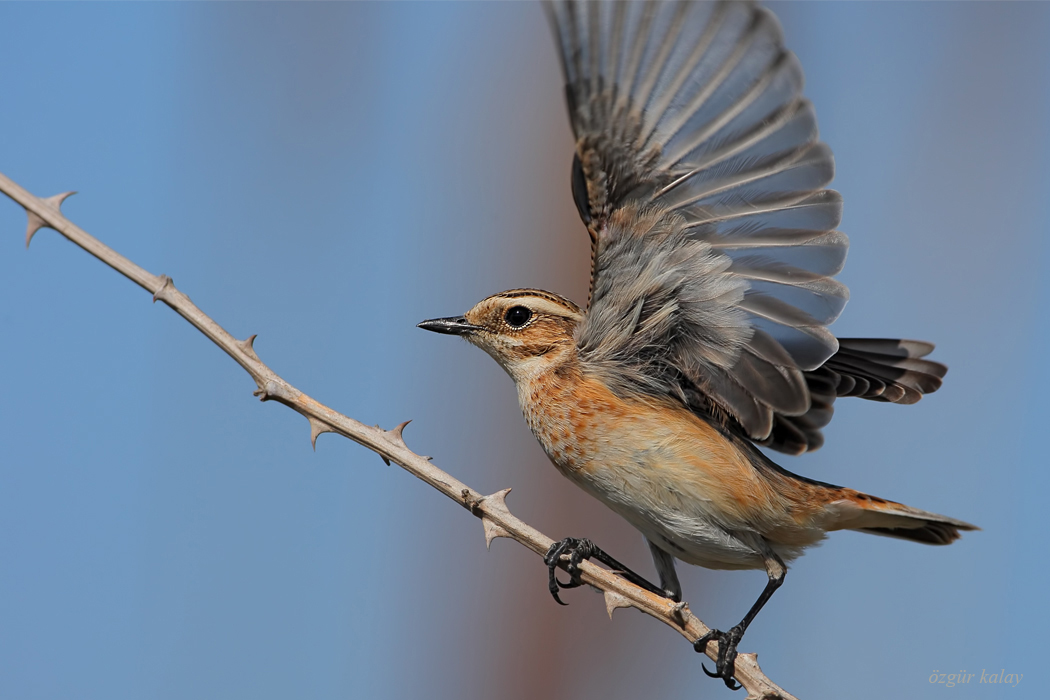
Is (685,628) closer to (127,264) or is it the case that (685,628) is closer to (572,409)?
(572,409)

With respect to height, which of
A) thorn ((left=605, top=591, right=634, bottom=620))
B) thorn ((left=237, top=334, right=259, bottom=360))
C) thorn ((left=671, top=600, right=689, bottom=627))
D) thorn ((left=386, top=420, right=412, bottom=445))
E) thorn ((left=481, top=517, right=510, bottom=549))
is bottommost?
thorn ((left=671, top=600, right=689, bottom=627))

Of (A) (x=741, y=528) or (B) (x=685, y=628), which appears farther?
(A) (x=741, y=528)

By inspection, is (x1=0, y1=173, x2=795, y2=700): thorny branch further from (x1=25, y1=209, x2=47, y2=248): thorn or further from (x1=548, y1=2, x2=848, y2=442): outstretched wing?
(x1=548, y1=2, x2=848, y2=442): outstretched wing

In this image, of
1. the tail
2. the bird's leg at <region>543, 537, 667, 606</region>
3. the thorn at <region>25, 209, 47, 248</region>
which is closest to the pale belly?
the bird's leg at <region>543, 537, 667, 606</region>

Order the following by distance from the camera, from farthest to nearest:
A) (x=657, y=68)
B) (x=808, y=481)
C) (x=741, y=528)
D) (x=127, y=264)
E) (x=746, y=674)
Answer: (x=808, y=481) → (x=741, y=528) → (x=657, y=68) → (x=746, y=674) → (x=127, y=264)

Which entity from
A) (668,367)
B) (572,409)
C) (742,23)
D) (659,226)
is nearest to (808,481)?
(668,367)

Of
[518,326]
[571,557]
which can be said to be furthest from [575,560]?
[518,326]

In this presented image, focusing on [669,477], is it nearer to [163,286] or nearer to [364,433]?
[364,433]
